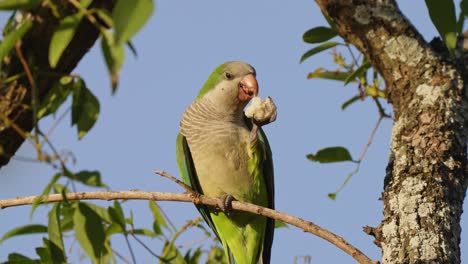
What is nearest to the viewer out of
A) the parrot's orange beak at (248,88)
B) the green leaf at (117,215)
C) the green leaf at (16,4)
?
the green leaf at (16,4)

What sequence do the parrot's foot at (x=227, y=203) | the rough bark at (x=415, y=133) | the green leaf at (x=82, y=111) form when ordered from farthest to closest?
the parrot's foot at (x=227, y=203) < the rough bark at (x=415, y=133) < the green leaf at (x=82, y=111)

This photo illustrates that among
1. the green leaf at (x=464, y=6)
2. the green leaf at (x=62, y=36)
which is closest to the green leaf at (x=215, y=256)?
the green leaf at (x=464, y=6)

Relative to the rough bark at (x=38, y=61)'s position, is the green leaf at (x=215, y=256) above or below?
below

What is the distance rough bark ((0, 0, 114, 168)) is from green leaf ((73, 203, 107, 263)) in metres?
0.28

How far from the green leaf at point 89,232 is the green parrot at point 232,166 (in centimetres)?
220

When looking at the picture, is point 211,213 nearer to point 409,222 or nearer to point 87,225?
point 409,222

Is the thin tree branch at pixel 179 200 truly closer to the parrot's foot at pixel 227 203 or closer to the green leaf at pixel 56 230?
the green leaf at pixel 56 230

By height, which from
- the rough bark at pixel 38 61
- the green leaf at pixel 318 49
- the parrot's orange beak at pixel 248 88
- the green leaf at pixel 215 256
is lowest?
the green leaf at pixel 215 256

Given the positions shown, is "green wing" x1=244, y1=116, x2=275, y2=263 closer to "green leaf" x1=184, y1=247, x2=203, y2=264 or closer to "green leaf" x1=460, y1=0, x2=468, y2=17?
"green leaf" x1=184, y1=247, x2=203, y2=264

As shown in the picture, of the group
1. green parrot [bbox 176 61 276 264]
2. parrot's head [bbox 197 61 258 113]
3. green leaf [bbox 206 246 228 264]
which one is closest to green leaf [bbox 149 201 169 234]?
green leaf [bbox 206 246 228 264]

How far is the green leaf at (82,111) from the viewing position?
1941 millimetres

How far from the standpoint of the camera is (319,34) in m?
3.52

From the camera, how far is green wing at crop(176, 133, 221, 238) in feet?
14.8

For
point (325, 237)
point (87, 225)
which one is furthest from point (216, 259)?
point (87, 225)
